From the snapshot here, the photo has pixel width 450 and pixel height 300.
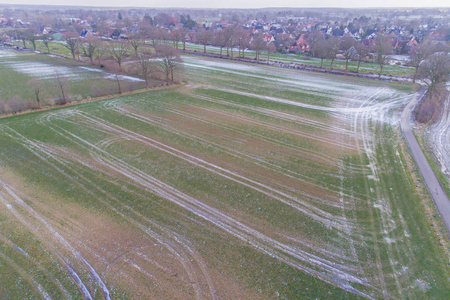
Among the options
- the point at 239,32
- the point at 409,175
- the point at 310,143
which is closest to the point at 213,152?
the point at 310,143

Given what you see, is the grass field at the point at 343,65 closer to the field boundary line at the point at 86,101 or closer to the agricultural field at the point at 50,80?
the field boundary line at the point at 86,101

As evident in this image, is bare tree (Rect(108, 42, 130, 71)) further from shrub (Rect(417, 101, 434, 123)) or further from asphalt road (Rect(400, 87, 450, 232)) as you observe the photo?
shrub (Rect(417, 101, 434, 123))

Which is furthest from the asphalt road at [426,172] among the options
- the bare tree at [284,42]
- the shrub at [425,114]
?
the bare tree at [284,42]

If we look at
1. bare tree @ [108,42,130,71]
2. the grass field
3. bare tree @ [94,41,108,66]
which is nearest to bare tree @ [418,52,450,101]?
the grass field

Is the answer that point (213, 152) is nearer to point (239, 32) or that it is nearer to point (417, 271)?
point (417, 271)

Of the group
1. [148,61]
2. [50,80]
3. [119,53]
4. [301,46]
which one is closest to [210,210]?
[148,61]

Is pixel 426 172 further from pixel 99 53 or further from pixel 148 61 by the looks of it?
pixel 99 53
